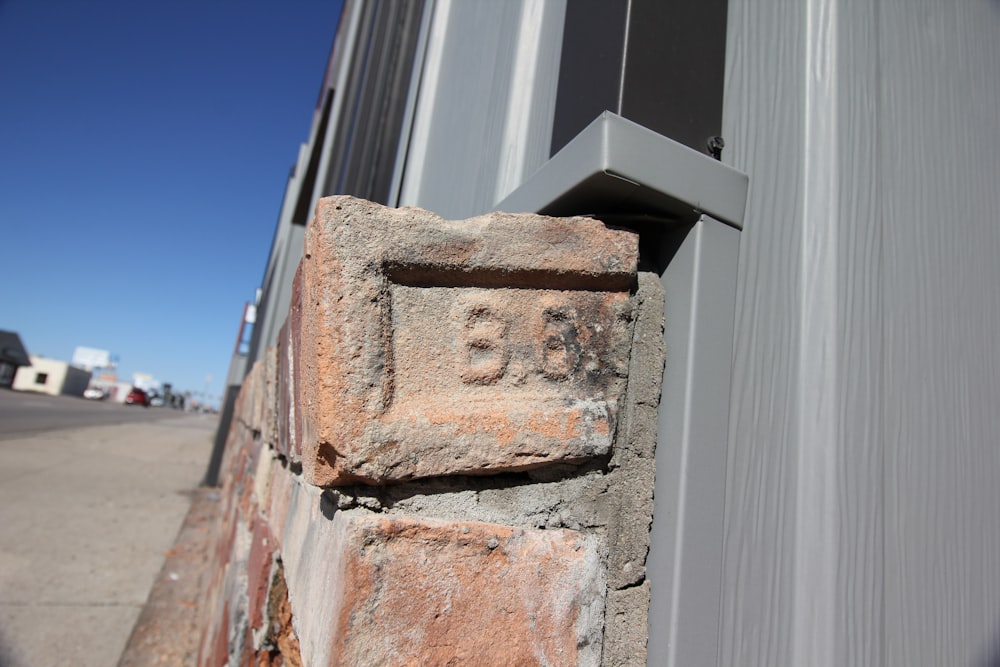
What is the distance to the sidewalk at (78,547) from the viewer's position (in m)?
2.75

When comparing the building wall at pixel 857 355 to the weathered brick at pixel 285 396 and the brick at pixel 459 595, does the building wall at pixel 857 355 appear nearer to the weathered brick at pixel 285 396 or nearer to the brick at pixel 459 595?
the brick at pixel 459 595

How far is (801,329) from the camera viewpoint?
832 millimetres

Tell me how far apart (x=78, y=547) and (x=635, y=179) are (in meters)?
4.85

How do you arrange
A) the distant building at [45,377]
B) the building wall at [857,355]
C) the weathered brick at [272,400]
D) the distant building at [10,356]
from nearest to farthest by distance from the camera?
the building wall at [857,355], the weathered brick at [272,400], the distant building at [10,356], the distant building at [45,377]

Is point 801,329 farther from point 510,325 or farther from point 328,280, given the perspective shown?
point 328,280

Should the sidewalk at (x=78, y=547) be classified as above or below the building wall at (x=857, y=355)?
below

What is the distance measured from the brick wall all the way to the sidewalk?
265 cm

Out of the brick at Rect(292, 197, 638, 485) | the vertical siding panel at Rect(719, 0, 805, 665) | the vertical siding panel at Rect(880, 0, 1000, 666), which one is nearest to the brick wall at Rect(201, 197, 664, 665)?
the brick at Rect(292, 197, 638, 485)

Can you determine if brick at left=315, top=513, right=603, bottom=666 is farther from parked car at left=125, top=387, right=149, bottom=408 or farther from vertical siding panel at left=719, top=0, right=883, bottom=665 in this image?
parked car at left=125, top=387, right=149, bottom=408

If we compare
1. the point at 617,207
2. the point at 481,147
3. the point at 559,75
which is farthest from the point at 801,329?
the point at 481,147

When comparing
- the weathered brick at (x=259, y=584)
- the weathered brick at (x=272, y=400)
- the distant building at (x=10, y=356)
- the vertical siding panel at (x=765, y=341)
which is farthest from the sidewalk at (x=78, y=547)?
the distant building at (x=10, y=356)

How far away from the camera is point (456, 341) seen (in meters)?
0.80

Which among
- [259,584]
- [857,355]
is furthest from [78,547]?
[857,355]

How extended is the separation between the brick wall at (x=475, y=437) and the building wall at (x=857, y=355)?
16 cm
